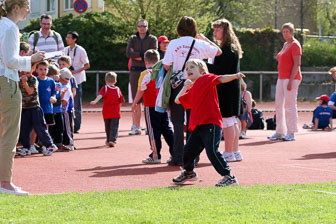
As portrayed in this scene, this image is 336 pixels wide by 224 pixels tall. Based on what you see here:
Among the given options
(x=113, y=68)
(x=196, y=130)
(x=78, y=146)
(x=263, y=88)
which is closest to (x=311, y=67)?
(x=263, y=88)

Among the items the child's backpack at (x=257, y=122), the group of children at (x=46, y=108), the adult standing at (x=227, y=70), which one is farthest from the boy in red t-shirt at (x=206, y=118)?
the child's backpack at (x=257, y=122)

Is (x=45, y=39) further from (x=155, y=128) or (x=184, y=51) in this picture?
(x=184, y=51)

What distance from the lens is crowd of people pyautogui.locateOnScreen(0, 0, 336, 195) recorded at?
25.1 feet

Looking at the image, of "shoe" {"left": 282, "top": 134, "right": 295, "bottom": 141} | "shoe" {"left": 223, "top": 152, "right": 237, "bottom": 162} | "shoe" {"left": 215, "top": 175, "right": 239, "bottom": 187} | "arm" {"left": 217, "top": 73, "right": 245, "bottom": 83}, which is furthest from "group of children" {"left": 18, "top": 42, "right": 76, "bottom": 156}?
"shoe" {"left": 282, "top": 134, "right": 295, "bottom": 141}

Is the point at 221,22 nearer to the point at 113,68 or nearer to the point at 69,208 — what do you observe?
the point at 69,208

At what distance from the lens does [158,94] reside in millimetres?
9977

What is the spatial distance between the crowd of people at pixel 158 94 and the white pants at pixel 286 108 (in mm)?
21

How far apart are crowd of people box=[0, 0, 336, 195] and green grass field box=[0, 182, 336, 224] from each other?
0.81m

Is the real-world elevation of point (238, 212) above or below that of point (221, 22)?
below

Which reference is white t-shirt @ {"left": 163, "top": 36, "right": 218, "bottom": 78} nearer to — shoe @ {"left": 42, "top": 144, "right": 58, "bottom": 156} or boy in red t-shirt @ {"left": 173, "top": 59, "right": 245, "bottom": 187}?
boy in red t-shirt @ {"left": 173, "top": 59, "right": 245, "bottom": 187}

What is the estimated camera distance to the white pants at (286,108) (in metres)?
14.7

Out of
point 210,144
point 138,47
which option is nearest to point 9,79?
point 210,144

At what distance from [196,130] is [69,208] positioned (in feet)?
A: 7.73

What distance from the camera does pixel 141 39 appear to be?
16766mm
